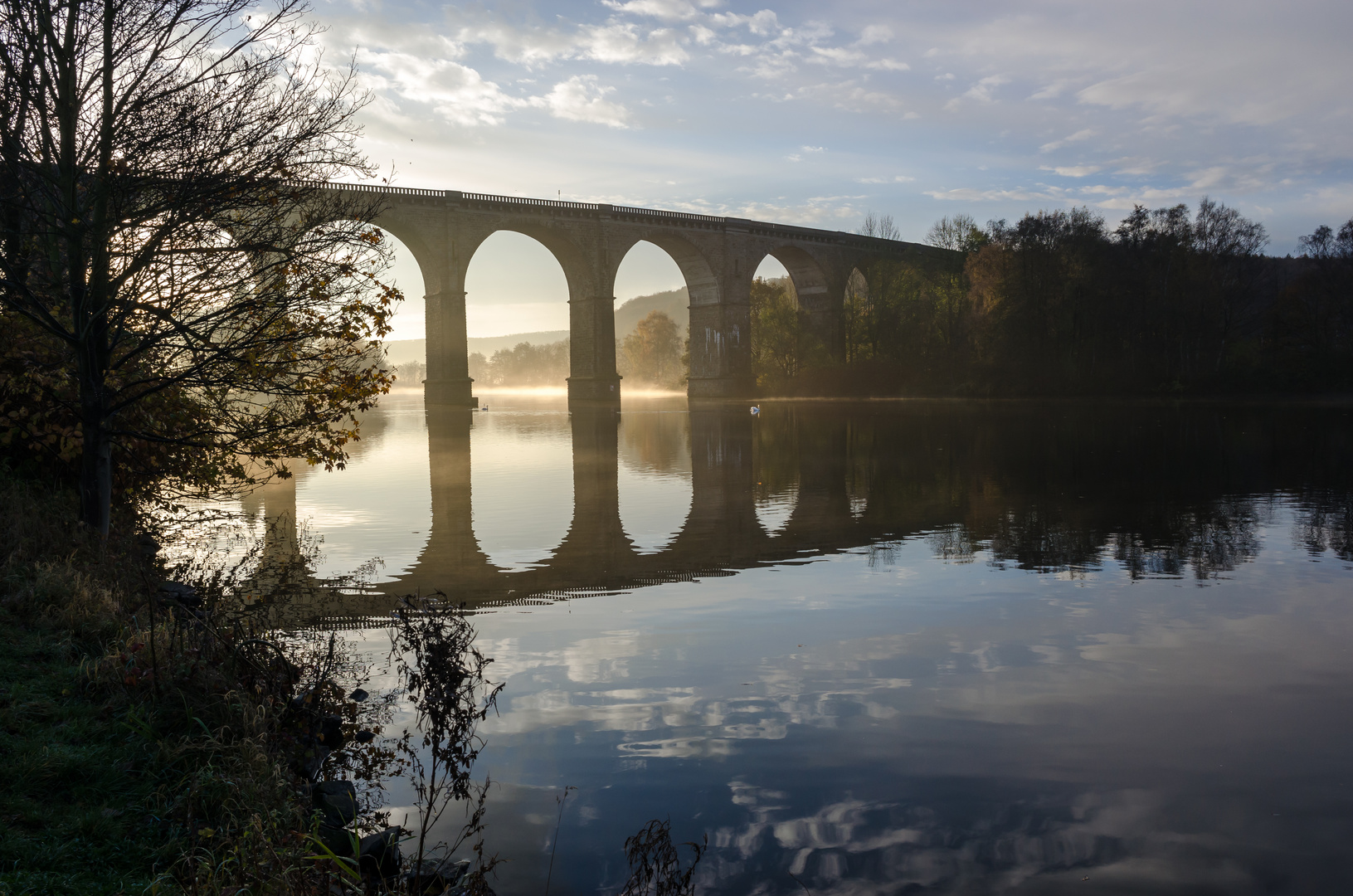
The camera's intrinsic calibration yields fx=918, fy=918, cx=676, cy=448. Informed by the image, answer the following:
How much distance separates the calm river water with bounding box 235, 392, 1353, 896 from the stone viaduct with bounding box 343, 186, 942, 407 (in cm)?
2973

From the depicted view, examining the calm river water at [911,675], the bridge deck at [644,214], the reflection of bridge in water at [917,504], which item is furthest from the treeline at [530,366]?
the calm river water at [911,675]

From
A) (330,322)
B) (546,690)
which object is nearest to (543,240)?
(330,322)

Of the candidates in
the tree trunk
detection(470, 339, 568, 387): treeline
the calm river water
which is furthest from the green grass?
detection(470, 339, 568, 387): treeline

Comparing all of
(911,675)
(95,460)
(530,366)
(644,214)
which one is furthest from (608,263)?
(530,366)

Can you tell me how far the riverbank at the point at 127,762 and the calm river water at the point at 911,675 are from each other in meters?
0.85

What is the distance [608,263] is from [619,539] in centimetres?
4385

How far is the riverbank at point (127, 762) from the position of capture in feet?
10.9

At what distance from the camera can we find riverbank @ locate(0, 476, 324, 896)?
332 cm

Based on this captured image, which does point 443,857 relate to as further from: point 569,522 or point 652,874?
point 569,522

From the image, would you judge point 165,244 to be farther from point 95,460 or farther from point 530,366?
point 530,366

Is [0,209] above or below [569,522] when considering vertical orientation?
above

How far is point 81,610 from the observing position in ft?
19.2

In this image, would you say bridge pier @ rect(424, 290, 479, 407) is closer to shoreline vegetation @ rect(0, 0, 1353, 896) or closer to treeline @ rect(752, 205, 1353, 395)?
treeline @ rect(752, 205, 1353, 395)

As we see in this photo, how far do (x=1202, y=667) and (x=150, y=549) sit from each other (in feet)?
30.7
